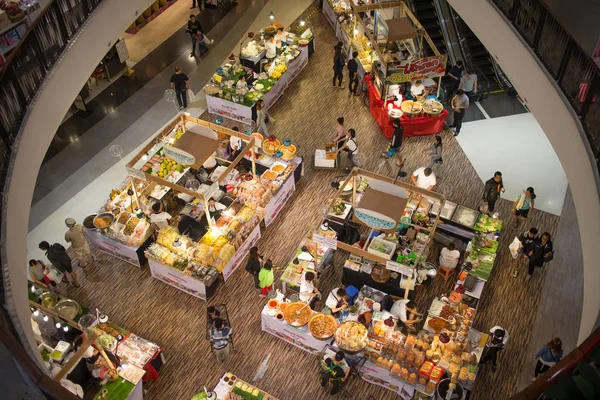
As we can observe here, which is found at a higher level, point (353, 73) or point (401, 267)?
point (353, 73)

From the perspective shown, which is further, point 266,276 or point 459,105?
point 459,105

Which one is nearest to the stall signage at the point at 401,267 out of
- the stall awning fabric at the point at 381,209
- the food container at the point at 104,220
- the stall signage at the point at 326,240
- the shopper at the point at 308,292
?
the stall awning fabric at the point at 381,209

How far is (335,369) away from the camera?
32.1 feet

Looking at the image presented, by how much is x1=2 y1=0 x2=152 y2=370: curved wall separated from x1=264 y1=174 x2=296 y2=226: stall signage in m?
4.81

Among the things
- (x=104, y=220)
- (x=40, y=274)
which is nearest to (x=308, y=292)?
(x=104, y=220)

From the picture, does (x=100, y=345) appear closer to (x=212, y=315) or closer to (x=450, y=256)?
(x=212, y=315)

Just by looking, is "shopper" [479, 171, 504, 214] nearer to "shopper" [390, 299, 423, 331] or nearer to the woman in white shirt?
"shopper" [390, 299, 423, 331]

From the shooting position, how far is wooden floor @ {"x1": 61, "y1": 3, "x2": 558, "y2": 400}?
10.4 metres

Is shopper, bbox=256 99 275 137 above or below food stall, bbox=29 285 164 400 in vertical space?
above

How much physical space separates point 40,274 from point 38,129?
374cm

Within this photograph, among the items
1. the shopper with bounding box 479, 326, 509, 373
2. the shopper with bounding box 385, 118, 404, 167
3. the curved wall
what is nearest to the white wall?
the shopper with bounding box 479, 326, 509, 373

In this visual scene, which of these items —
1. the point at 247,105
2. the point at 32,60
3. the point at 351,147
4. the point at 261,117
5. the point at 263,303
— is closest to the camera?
the point at 32,60

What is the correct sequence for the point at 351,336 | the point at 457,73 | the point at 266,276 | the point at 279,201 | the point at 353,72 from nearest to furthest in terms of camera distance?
the point at 351,336, the point at 266,276, the point at 279,201, the point at 457,73, the point at 353,72

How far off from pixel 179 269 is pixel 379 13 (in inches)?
406
